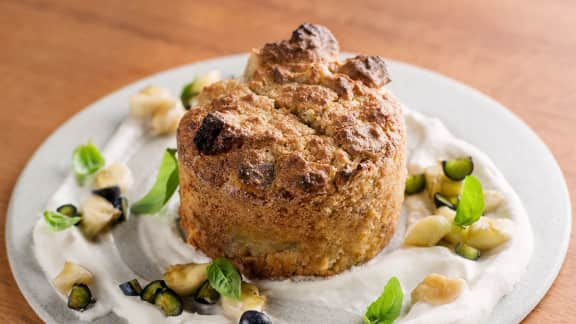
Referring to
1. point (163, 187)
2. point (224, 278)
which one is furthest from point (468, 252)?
point (163, 187)

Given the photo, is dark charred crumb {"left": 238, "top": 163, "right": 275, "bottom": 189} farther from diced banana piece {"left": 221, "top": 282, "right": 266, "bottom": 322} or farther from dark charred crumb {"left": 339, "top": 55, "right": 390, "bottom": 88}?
dark charred crumb {"left": 339, "top": 55, "right": 390, "bottom": 88}

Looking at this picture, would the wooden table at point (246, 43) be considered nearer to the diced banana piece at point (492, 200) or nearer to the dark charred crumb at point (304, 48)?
the diced banana piece at point (492, 200)

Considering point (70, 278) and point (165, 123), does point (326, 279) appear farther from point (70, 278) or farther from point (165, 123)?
point (165, 123)

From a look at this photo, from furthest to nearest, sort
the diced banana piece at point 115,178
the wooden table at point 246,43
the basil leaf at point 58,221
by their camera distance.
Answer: the wooden table at point 246,43 < the diced banana piece at point 115,178 < the basil leaf at point 58,221

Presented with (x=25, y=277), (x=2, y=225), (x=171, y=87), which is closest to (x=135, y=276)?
(x=25, y=277)

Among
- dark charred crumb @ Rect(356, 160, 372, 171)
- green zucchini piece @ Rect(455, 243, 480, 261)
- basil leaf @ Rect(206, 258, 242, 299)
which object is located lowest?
basil leaf @ Rect(206, 258, 242, 299)

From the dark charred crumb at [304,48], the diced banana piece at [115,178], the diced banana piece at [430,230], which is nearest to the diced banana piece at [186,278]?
the diced banana piece at [115,178]

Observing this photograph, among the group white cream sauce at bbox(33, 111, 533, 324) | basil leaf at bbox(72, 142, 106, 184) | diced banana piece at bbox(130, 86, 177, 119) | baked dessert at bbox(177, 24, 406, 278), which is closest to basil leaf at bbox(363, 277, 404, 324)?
white cream sauce at bbox(33, 111, 533, 324)
